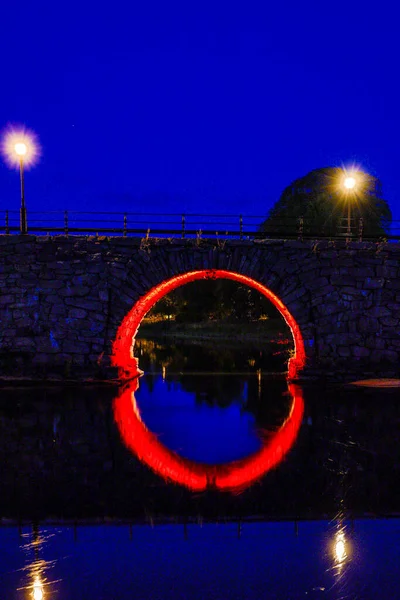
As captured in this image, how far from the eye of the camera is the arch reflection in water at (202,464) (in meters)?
8.36

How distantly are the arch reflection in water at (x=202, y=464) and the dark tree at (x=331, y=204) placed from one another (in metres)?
22.0

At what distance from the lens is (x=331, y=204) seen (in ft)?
113

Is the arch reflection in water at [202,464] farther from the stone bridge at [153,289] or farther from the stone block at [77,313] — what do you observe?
the stone block at [77,313]

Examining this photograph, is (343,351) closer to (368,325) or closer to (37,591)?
(368,325)

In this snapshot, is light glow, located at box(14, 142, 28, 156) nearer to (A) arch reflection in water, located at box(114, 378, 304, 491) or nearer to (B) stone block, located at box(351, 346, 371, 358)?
(A) arch reflection in water, located at box(114, 378, 304, 491)

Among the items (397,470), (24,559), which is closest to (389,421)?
(397,470)

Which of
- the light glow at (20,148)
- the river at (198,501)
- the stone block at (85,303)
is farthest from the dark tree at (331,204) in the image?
the river at (198,501)

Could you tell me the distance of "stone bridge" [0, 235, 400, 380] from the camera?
18.0 metres

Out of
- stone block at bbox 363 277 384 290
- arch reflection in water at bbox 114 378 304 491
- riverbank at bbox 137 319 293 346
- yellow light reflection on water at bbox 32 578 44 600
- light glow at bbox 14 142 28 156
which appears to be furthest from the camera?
riverbank at bbox 137 319 293 346

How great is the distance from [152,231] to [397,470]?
12.2m

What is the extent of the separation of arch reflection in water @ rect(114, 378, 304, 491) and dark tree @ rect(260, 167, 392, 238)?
22017 millimetres

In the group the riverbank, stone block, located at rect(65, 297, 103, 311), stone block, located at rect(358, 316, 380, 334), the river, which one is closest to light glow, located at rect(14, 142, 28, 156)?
stone block, located at rect(65, 297, 103, 311)

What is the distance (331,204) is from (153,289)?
773 inches

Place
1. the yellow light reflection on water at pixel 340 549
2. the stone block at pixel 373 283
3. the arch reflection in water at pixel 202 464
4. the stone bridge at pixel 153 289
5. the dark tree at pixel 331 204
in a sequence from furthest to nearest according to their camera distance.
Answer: the dark tree at pixel 331 204 < the stone block at pixel 373 283 < the stone bridge at pixel 153 289 < the arch reflection in water at pixel 202 464 < the yellow light reflection on water at pixel 340 549
